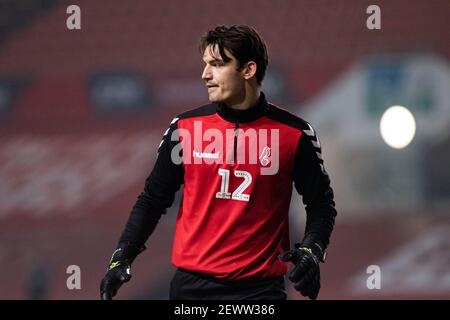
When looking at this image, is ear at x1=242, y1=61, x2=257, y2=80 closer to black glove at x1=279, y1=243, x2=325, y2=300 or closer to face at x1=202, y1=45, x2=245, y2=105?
face at x1=202, y1=45, x2=245, y2=105

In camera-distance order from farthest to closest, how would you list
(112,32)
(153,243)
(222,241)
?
(112,32)
(153,243)
(222,241)

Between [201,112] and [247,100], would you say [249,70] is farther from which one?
[201,112]

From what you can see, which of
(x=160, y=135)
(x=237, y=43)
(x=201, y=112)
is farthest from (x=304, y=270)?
(x=160, y=135)

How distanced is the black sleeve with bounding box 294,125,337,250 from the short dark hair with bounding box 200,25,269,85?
32cm

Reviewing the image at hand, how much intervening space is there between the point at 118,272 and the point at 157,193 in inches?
12.7

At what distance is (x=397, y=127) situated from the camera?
25.2 ft

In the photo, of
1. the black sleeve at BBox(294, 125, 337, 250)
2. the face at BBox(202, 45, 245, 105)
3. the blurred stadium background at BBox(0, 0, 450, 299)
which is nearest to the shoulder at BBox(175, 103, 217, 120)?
the face at BBox(202, 45, 245, 105)

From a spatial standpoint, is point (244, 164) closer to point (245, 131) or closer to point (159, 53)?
point (245, 131)

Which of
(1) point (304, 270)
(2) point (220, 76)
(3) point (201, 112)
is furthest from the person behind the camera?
(3) point (201, 112)

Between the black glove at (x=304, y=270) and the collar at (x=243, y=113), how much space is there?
0.51 meters

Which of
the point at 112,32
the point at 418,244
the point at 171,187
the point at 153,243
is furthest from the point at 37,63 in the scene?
the point at 171,187

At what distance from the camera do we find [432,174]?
7750mm

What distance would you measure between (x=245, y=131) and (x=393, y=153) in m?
4.95

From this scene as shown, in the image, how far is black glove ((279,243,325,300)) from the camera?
2.79 metres
